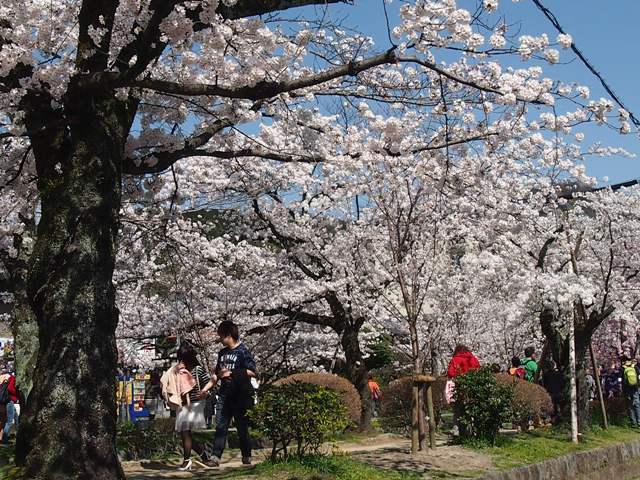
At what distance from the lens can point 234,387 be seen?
8.31 metres

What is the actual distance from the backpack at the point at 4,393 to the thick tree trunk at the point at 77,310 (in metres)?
9.02

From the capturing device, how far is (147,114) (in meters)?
8.62

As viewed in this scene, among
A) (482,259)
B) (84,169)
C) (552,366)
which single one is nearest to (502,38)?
(84,169)

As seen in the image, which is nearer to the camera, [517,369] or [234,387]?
[234,387]

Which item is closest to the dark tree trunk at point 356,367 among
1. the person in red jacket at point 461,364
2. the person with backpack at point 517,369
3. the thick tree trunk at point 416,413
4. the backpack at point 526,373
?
the person with backpack at point 517,369

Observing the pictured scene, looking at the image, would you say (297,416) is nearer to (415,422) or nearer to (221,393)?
(221,393)

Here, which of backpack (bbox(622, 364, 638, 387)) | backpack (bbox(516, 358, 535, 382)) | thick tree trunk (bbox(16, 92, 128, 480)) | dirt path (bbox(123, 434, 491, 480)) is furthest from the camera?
backpack (bbox(622, 364, 638, 387))

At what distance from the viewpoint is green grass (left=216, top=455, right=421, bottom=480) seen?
703 centimetres

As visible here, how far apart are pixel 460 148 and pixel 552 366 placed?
398 inches

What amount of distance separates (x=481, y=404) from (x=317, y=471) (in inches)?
175

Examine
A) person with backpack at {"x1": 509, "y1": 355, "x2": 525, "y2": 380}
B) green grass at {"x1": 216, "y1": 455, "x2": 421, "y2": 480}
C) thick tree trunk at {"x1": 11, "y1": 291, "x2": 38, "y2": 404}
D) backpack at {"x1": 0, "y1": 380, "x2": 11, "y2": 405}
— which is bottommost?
green grass at {"x1": 216, "y1": 455, "x2": 421, "y2": 480}

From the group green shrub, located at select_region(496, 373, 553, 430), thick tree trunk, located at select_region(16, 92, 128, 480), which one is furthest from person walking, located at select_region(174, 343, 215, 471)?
green shrub, located at select_region(496, 373, 553, 430)

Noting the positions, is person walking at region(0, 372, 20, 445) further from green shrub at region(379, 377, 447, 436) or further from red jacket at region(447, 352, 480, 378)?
red jacket at region(447, 352, 480, 378)

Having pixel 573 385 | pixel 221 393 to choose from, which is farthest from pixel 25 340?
pixel 573 385
